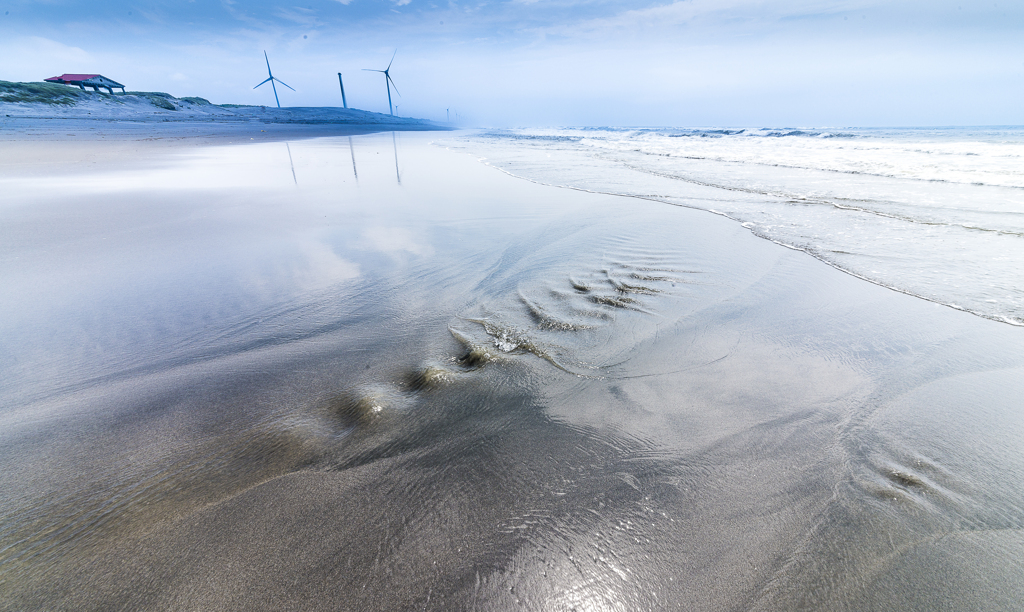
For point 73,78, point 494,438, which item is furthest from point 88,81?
point 494,438

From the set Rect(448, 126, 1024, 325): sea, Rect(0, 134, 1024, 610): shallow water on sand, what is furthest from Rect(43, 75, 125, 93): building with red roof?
Rect(0, 134, 1024, 610): shallow water on sand

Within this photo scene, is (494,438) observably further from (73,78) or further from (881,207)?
(73,78)

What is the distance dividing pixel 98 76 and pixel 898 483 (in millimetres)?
88555

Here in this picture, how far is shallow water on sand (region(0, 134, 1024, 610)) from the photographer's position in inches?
57.5

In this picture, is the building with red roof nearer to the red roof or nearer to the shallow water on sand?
the red roof

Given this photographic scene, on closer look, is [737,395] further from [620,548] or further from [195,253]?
[195,253]

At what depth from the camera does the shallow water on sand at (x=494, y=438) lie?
1.46 m

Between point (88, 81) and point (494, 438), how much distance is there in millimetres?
85837

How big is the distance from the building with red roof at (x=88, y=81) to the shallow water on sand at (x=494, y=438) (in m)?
80.4

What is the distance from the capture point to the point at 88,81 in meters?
55.1

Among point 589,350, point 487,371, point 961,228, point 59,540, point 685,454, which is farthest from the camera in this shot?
point 961,228

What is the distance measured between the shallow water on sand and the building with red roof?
264 feet

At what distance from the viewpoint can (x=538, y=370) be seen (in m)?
2.75

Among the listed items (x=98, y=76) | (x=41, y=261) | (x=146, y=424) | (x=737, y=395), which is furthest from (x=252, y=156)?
(x=98, y=76)
